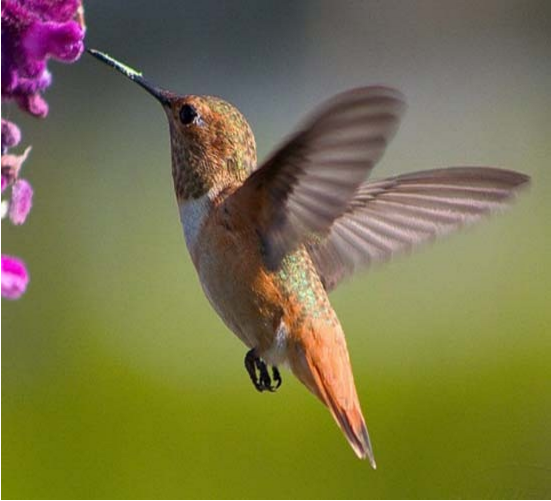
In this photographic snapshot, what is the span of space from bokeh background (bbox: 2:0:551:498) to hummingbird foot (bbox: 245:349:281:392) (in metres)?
2.83

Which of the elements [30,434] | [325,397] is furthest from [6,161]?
[30,434]

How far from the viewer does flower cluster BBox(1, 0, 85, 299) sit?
2.11 meters

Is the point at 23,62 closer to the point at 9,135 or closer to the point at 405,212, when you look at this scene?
the point at 9,135

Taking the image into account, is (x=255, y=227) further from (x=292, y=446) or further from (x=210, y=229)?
(x=292, y=446)

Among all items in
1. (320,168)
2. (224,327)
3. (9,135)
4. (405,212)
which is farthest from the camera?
(224,327)

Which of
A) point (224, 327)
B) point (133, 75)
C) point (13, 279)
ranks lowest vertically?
point (13, 279)

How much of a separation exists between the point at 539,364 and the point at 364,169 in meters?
5.12

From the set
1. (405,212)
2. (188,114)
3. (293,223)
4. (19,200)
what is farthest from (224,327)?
(19,200)

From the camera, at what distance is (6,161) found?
2100 mm

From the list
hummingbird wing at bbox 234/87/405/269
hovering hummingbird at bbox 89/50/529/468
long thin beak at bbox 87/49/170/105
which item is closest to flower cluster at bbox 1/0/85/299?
long thin beak at bbox 87/49/170/105

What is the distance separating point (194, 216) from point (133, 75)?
415mm

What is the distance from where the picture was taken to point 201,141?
3.02 meters

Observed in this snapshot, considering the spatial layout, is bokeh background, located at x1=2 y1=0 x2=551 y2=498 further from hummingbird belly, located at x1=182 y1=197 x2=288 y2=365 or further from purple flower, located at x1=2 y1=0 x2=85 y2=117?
purple flower, located at x1=2 y1=0 x2=85 y2=117

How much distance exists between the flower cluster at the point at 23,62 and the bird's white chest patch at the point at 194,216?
31.1 inches
